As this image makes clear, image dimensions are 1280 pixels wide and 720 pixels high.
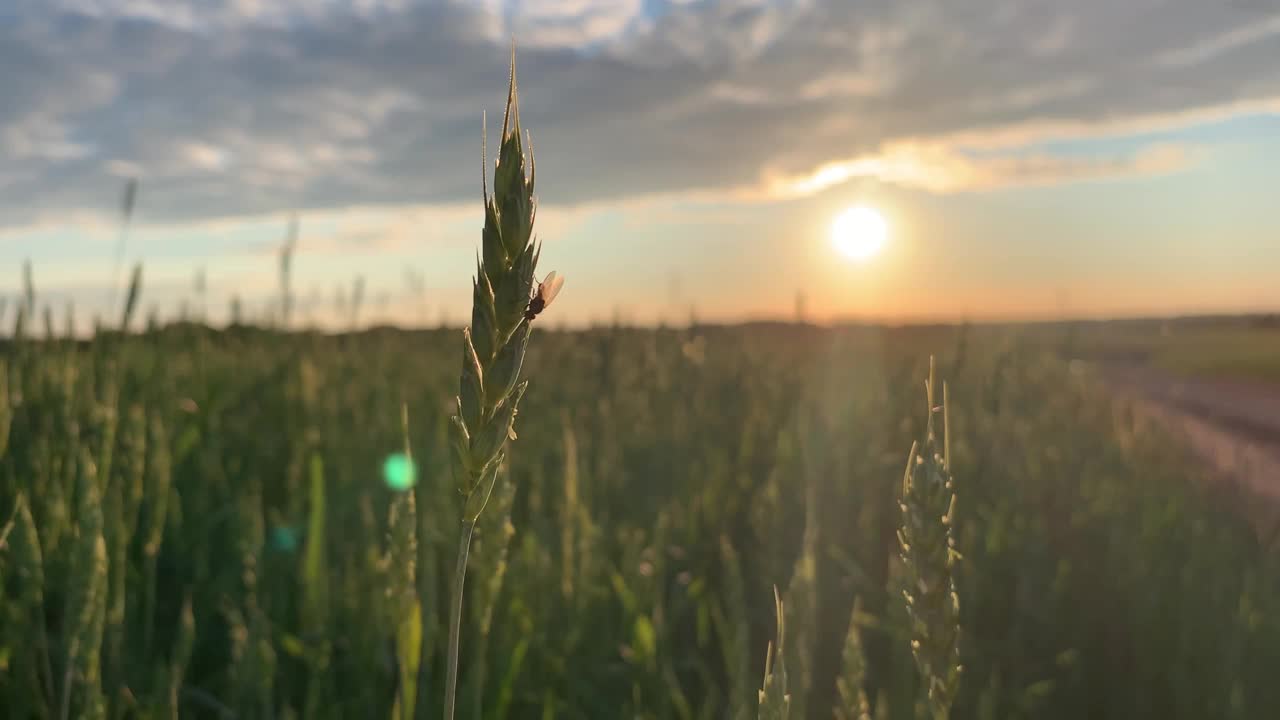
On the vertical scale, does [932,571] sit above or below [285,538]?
above

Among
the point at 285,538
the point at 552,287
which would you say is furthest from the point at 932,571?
the point at 285,538

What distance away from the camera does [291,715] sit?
1700 mm

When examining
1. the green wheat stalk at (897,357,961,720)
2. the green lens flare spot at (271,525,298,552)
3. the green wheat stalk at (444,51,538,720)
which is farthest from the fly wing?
the green lens flare spot at (271,525,298,552)

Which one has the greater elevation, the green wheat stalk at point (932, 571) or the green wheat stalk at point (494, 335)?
the green wheat stalk at point (494, 335)

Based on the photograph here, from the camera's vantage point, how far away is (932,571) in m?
0.85

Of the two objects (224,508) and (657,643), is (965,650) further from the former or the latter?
(224,508)

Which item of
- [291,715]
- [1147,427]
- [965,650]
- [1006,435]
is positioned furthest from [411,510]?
[1147,427]

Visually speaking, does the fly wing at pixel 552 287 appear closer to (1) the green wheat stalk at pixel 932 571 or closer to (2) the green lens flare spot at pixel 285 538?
(1) the green wheat stalk at pixel 932 571

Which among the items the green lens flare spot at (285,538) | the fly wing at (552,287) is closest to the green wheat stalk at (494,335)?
the fly wing at (552,287)

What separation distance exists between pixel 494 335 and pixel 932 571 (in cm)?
Answer: 51

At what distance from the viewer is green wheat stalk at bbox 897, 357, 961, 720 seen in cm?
84

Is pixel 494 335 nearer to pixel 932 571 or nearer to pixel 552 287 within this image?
pixel 552 287

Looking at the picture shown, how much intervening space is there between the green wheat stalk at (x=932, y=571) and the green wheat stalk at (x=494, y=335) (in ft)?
1.40

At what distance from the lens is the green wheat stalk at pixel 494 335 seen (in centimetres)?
61
